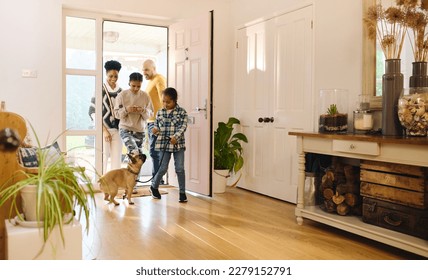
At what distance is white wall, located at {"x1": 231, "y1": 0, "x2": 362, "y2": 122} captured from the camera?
347cm

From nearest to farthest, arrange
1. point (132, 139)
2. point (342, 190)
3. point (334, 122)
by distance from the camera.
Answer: point (342, 190) → point (334, 122) → point (132, 139)

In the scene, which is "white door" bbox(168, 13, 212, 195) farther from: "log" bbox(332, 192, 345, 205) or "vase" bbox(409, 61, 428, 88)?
"vase" bbox(409, 61, 428, 88)

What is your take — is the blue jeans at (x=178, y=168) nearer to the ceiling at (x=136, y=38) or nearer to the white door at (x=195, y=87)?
the white door at (x=195, y=87)

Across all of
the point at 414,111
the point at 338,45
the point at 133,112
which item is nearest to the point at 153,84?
the point at 133,112

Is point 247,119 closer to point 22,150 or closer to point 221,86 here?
point 221,86

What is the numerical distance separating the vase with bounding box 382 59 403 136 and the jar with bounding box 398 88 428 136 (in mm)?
105

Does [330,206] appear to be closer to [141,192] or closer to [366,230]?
[366,230]

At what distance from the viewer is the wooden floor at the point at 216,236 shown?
2621 millimetres

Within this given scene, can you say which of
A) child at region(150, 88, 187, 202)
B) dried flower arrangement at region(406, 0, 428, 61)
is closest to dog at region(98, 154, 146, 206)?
child at region(150, 88, 187, 202)

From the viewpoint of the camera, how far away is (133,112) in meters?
4.74

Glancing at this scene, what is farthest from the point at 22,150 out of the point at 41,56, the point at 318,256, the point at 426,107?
the point at 426,107

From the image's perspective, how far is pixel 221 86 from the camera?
524 cm

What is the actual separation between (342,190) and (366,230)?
1.38ft
